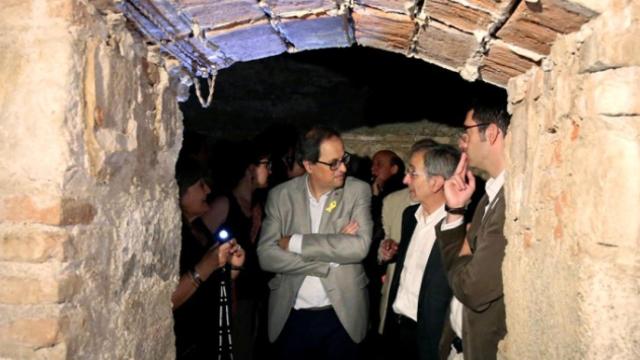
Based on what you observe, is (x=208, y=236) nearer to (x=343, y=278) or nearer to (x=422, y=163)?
(x=343, y=278)

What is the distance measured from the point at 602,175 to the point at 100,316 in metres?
1.29

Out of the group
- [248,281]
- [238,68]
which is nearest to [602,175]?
[248,281]

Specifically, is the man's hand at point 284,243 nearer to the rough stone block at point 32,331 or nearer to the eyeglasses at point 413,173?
the eyeglasses at point 413,173

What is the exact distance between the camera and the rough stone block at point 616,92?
1209mm

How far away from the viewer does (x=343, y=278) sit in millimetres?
2961

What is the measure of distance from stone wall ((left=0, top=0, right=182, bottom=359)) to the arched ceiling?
0.18 m

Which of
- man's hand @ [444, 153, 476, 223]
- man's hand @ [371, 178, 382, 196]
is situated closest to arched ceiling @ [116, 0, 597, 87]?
man's hand @ [444, 153, 476, 223]

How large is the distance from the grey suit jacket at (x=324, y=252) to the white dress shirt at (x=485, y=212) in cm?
64

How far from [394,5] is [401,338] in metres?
1.91

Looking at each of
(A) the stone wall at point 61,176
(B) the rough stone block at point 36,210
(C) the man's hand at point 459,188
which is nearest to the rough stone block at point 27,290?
(A) the stone wall at point 61,176

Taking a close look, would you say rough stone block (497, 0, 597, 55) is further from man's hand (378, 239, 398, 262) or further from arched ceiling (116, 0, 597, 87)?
man's hand (378, 239, 398, 262)

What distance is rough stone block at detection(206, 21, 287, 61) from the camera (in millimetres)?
1782

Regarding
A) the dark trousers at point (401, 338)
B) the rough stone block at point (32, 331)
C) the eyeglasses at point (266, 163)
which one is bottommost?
the dark trousers at point (401, 338)

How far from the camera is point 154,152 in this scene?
190cm
